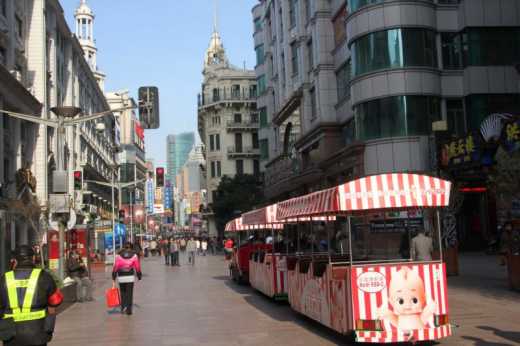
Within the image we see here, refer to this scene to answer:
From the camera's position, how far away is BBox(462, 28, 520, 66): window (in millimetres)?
34094

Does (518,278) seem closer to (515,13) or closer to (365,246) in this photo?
(365,246)

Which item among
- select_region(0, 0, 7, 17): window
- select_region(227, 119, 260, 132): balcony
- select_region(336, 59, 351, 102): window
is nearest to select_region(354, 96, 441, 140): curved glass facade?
select_region(336, 59, 351, 102): window

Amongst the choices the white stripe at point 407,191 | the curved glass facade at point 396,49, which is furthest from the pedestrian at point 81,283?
the curved glass facade at point 396,49

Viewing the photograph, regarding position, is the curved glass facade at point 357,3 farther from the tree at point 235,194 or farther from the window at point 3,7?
the tree at point 235,194

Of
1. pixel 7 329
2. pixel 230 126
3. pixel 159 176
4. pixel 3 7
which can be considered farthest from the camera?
pixel 230 126

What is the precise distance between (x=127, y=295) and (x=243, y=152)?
75423mm

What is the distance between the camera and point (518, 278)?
16156 mm

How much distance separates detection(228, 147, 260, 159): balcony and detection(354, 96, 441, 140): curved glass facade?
57.7 meters

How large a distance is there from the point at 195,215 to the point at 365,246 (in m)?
132

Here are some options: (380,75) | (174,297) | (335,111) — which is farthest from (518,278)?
(335,111)

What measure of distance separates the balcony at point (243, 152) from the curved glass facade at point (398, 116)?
57.7 meters

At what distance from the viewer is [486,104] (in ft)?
112

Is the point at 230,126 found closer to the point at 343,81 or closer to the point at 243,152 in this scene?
the point at 243,152

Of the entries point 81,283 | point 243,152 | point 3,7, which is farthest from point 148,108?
point 243,152
